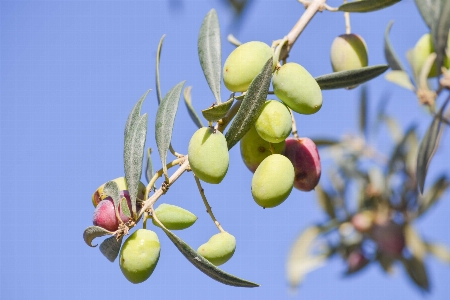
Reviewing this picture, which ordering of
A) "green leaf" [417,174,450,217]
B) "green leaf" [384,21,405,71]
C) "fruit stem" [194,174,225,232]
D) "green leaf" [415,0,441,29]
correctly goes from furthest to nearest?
"green leaf" [417,174,450,217]
"green leaf" [384,21,405,71]
"green leaf" [415,0,441,29]
"fruit stem" [194,174,225,232]

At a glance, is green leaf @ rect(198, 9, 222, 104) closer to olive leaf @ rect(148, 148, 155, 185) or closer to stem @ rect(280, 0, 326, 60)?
stem @ rect(280, 0, 326, 60)

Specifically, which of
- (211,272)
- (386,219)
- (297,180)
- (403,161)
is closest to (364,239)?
(386,219)

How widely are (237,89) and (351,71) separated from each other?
0.26m

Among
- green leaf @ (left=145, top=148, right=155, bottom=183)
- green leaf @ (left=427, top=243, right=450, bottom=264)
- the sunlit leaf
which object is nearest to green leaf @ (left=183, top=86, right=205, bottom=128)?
green leaf @ (left=145, top=148, right=155, bottom=183)

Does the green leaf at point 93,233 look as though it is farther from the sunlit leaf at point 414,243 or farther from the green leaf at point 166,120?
the sunlit leaf at point 414,243

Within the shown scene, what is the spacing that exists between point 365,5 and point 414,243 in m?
1.53

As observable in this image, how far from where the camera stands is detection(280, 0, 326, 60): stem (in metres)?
1.09

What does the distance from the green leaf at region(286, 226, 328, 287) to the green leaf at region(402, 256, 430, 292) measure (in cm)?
38

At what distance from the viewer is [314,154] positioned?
110cm

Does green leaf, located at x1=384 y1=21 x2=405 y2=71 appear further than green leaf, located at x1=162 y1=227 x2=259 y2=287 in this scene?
Yes

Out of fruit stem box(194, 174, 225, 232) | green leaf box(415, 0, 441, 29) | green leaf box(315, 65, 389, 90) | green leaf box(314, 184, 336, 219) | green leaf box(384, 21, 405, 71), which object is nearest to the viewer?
fruit stem box(194, 174, 225, 232)

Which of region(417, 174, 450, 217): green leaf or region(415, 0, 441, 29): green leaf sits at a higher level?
region(415, 0, 441, 29): green leaf

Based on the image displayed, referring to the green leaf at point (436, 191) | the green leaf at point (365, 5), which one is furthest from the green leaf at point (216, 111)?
the green leaf at point (436, 191)

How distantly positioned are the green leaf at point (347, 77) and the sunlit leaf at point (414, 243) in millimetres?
1554
